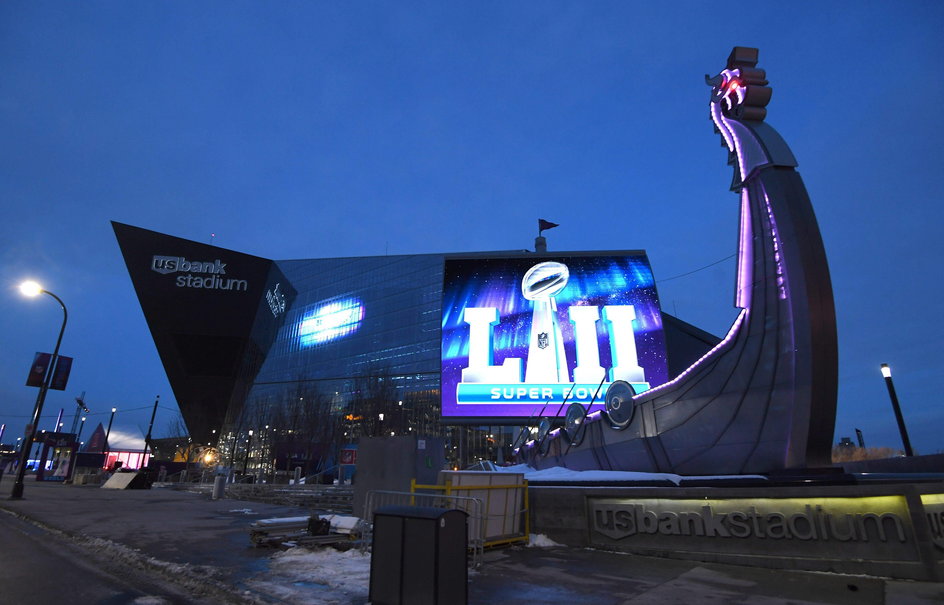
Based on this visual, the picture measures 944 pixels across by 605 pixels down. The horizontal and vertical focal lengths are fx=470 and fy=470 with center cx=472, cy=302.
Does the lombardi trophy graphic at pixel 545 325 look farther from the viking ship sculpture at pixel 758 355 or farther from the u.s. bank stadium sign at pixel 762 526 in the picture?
the u.s. bank stadium sign at pixel 762 526

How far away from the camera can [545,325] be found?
181ft

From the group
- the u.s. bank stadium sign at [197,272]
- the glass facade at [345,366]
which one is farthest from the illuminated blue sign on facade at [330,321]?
the u.s. bank stadium sign at [197,272]

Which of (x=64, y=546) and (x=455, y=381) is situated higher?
(x=455, y=381)

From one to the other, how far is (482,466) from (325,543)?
249 inches

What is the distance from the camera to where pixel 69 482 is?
1586 inches

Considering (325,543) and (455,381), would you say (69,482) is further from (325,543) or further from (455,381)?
(325,543)

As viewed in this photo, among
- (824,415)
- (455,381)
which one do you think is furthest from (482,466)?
(455,381)

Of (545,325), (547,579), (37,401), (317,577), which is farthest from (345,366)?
(547,579)

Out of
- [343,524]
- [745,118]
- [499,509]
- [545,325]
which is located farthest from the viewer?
[545,325]

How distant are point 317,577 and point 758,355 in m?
11.4

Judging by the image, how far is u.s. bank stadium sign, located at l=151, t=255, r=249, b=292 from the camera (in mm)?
75838

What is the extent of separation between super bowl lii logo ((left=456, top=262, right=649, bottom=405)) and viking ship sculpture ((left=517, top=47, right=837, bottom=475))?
3756 centimetres

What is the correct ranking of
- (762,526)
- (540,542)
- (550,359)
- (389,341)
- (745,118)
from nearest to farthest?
(762,526)
(540,542)
(745,118)
(550,359)
(389,341)

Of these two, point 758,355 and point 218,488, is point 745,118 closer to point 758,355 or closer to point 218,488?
point 758,355
